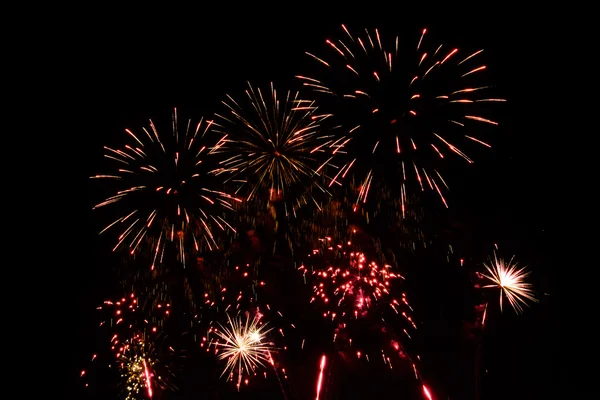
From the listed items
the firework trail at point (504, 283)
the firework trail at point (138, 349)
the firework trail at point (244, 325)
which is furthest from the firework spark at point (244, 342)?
the firework trail at point (504, 283)

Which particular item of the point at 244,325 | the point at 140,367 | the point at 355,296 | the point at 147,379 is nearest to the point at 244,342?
the point at 244,325

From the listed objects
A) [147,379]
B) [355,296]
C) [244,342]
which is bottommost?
[147,379]

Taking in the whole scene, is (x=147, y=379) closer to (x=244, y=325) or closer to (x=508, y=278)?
(x=244, y=325)

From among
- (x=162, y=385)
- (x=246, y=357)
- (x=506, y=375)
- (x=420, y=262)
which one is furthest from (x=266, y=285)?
(x=506, y=375)

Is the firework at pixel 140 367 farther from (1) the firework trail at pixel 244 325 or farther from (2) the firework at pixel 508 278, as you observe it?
(2) the firework at pixel 508 278

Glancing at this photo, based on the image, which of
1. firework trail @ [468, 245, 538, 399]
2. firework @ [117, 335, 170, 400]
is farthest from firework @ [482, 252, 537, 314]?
firework @ [117, 335, 170, 400]

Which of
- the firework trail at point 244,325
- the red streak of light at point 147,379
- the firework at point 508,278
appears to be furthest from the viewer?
the red streak of light at point 147,379

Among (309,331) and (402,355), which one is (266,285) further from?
(402,355)

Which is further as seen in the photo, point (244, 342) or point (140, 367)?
point (140, 367)
